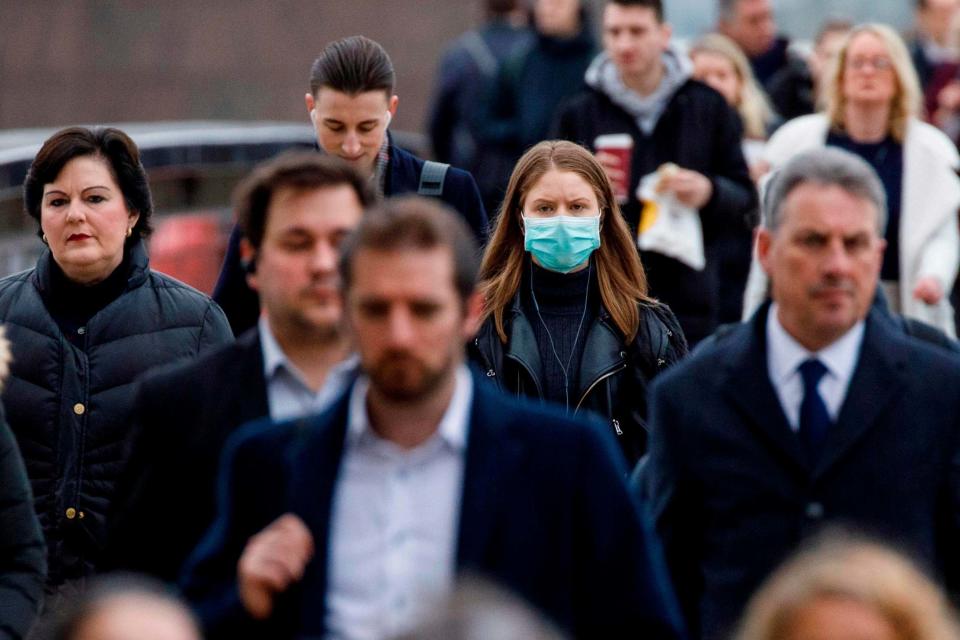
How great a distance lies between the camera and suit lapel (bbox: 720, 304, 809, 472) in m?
5.07

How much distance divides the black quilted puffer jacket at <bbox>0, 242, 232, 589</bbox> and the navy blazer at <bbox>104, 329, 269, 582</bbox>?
1704 mm

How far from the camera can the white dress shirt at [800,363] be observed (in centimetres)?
514

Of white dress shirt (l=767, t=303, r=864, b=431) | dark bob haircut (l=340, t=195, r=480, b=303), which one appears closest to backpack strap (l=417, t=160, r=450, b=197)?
white dress shirt (l=767, t=303, r=864, b=431)

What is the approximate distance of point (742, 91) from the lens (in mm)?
11992

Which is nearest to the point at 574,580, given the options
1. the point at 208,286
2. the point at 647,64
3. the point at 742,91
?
the point at 647,64

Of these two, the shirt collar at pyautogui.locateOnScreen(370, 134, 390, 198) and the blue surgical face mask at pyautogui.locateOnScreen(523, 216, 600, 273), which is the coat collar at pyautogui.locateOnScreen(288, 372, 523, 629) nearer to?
the blue surgical face mask at pyautogui.locateOnScreen(523, 216, 600, 273)

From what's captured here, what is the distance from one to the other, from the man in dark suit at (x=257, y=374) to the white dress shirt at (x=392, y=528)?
0.41m

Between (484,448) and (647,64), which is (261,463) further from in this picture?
(647,64)

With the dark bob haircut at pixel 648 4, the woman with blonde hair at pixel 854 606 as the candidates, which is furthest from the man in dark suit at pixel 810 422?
the dark bob haircut at pixel 648 4

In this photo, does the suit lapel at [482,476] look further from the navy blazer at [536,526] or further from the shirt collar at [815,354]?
the shirt collar at [815,354]

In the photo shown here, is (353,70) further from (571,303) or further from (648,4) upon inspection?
(648,4)

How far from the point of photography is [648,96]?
9.90 metres

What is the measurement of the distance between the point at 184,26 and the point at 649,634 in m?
16.1

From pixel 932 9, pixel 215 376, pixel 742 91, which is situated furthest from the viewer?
pixel 932 9
